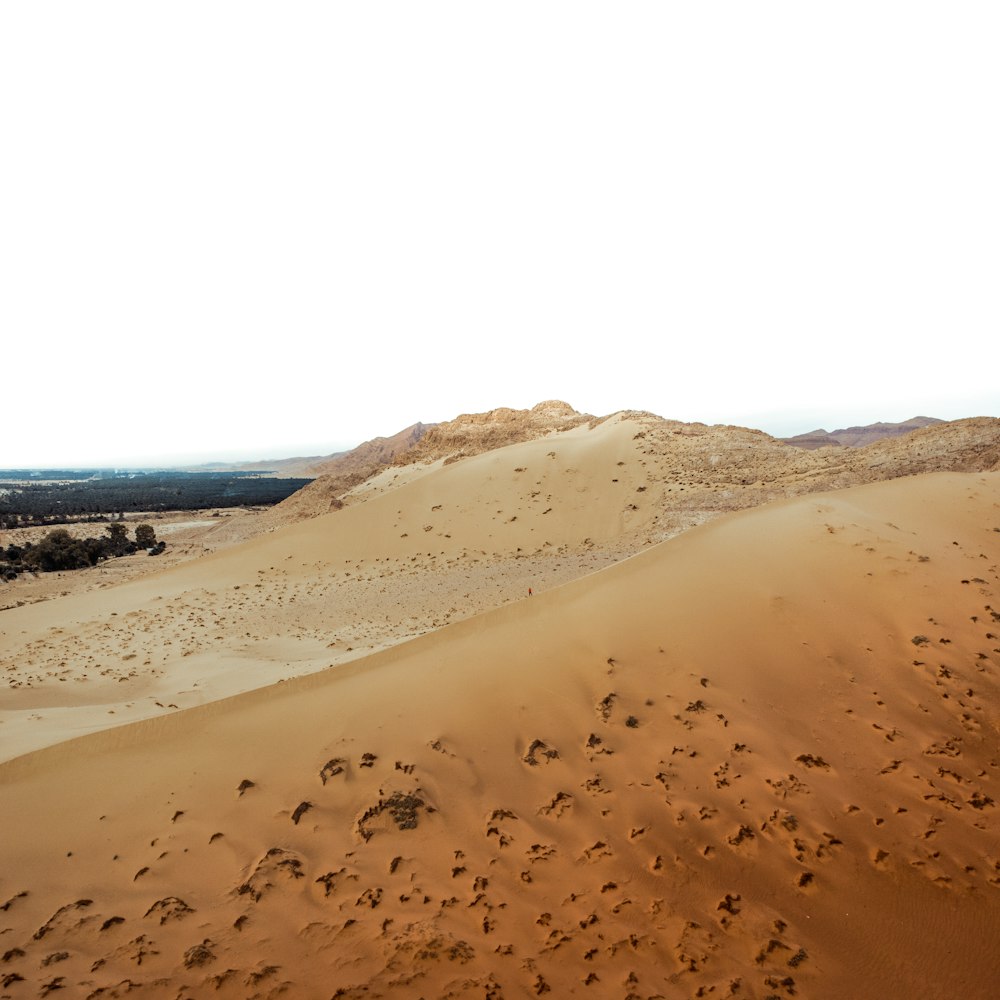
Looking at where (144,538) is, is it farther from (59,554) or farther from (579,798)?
(579,798)

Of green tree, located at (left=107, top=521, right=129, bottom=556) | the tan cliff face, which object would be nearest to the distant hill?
the tan cliff face

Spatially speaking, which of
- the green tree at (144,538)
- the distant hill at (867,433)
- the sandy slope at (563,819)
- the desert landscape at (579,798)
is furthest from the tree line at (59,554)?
the distant hill at (867,433)

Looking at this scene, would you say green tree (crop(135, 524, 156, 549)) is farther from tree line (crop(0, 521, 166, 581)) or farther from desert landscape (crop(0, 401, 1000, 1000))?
desert landscape (crop(0, 401, 1000, 1000))

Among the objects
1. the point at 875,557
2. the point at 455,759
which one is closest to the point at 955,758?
the point at 875,557

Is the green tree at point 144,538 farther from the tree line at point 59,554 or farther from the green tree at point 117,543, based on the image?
the green tree at point 117,543

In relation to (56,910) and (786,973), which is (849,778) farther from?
(56,910)
